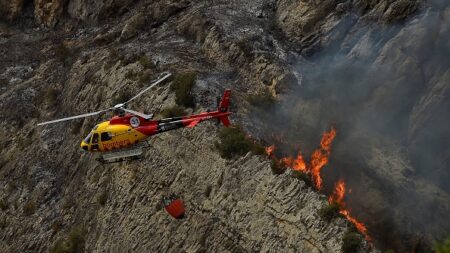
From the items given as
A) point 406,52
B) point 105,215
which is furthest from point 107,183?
point 406,52

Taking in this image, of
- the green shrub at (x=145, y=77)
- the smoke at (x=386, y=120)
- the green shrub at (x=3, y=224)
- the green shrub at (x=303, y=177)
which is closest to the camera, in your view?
the green shrub at (x=303, y=177)

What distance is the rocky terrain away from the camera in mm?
25641

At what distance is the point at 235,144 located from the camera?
2759cm

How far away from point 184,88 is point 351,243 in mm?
14470

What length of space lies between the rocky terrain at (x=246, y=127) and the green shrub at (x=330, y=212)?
0.30 m

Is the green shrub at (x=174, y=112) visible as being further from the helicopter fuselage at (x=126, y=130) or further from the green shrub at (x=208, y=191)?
the green shrub at (x=208, y=191)

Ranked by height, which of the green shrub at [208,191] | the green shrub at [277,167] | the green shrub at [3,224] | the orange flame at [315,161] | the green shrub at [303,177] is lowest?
the green shrub at [3,224]

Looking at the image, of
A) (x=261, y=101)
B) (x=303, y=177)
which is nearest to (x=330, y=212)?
(x=303, y=177)

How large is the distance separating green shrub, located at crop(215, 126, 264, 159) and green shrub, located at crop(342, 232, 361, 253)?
7.16 meters

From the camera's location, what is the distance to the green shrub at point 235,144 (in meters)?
27.4

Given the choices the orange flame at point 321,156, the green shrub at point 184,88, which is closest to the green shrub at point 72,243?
the green shrub at point 184,88

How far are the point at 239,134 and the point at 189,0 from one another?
20.8m

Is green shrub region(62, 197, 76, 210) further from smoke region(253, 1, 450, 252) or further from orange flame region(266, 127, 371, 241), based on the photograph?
orange flame region(266, 127, 371, 241)

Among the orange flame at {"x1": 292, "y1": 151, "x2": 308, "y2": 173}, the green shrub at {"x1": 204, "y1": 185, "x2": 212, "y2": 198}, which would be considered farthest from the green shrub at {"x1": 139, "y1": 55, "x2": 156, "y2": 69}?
the orange flame at {"x1": 292, "y1": 151, "x2": 308, "y2": 173}
